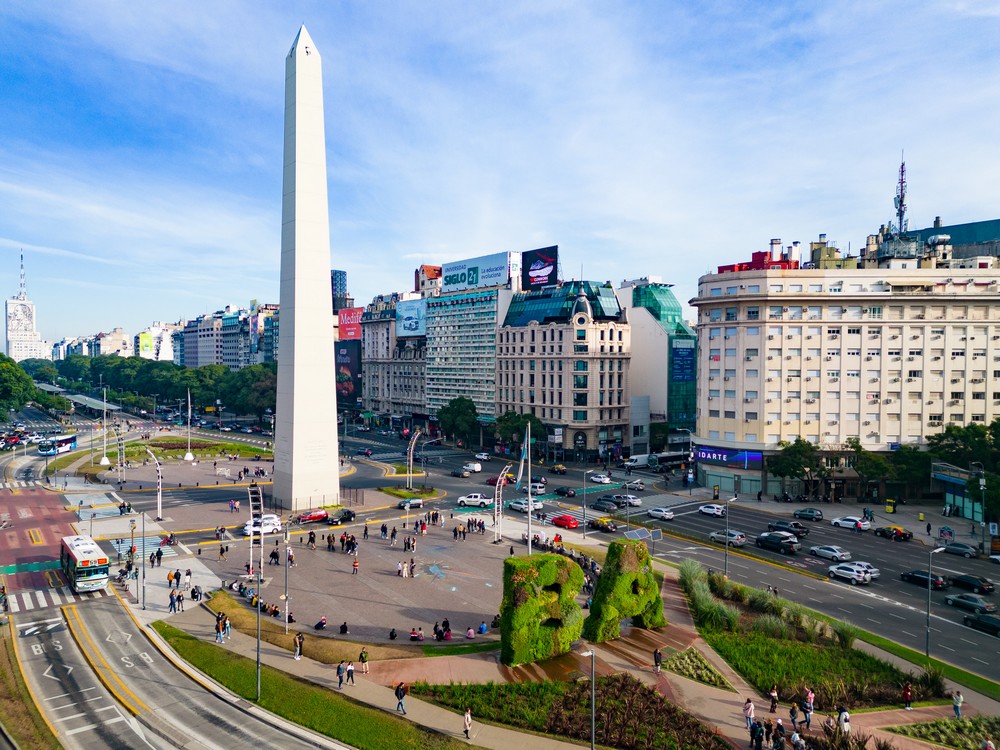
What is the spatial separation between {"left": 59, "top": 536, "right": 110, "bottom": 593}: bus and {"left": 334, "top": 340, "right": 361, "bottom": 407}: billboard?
11651cm

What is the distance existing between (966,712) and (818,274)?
59.6 meters

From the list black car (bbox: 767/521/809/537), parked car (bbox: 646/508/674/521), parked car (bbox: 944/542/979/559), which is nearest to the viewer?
parked car (bbox: 944/542/979/559)

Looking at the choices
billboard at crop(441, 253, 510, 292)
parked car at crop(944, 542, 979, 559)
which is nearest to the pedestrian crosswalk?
parked car at crop(944, 542, 979, 559)

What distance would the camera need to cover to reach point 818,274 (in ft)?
260

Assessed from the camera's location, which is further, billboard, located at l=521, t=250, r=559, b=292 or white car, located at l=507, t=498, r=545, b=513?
billboard, located at l=521, t=250, r=559, b=292

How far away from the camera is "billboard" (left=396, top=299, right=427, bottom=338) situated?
135m

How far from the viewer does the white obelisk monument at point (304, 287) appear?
207 ft

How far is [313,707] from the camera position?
94.7 ft

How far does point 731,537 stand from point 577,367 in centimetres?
4807

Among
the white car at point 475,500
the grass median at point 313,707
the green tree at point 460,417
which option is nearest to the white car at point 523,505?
the white car at point 475,500

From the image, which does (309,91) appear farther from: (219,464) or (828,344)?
(828,344)

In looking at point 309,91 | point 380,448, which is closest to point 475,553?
point 309,91

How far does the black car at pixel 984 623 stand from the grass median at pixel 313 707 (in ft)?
110

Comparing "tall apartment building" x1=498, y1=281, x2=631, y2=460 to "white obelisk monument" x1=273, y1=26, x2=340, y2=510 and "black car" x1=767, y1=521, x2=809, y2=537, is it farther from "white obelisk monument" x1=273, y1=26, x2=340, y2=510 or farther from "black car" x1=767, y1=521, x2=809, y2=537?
"white obelisk monument" x1=273, y1=26, x2=340, y2=510
